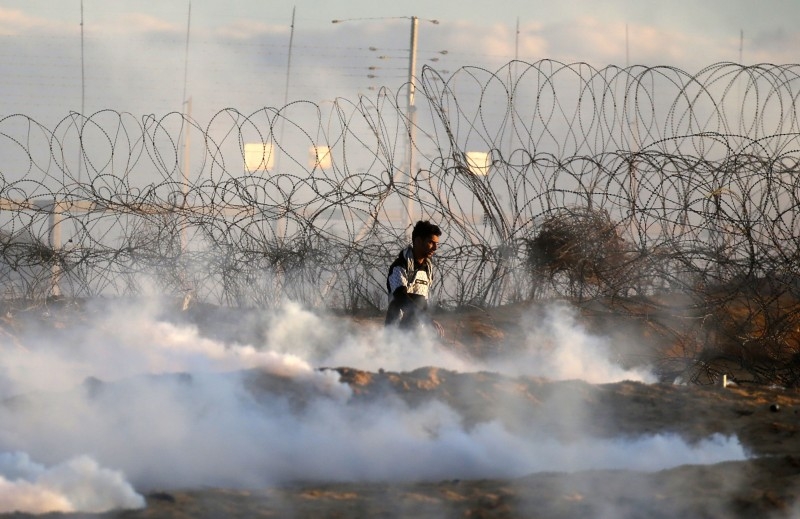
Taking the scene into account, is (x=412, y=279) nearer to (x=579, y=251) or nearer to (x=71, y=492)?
(x=579, y=251)

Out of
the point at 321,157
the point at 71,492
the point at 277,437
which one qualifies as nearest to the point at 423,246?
the point at 277,437

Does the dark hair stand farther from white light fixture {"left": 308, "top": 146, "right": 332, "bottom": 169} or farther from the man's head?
white light fixture {"left": 308, "top": 146, "right": 332, "bottom": 169}

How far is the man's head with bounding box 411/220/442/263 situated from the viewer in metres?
7.57

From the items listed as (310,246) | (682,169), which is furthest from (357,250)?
(682,169)

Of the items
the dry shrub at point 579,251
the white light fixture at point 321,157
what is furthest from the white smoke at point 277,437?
the dry shrub at point 579,251

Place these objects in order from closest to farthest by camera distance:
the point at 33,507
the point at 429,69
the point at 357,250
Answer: the point at 33,507 < the point at 429,69 < the point at 357,250

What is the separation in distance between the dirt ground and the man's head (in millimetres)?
2255

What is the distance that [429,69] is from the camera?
9.84 m

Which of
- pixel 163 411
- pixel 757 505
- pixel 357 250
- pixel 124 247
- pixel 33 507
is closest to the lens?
pixel 33 507

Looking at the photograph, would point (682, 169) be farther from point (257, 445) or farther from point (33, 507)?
point (33, 507)

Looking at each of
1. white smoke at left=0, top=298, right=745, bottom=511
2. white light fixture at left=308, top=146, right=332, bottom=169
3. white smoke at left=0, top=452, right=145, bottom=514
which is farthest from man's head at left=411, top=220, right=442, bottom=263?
white smoke at left=0, top=452, right=145, bottom=514

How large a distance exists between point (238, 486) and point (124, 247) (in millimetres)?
7241

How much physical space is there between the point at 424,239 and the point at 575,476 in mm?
3458

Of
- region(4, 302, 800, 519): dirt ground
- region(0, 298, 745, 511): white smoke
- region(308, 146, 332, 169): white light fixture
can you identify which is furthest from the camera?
region(308, 146, 332, 169): white light fixture
